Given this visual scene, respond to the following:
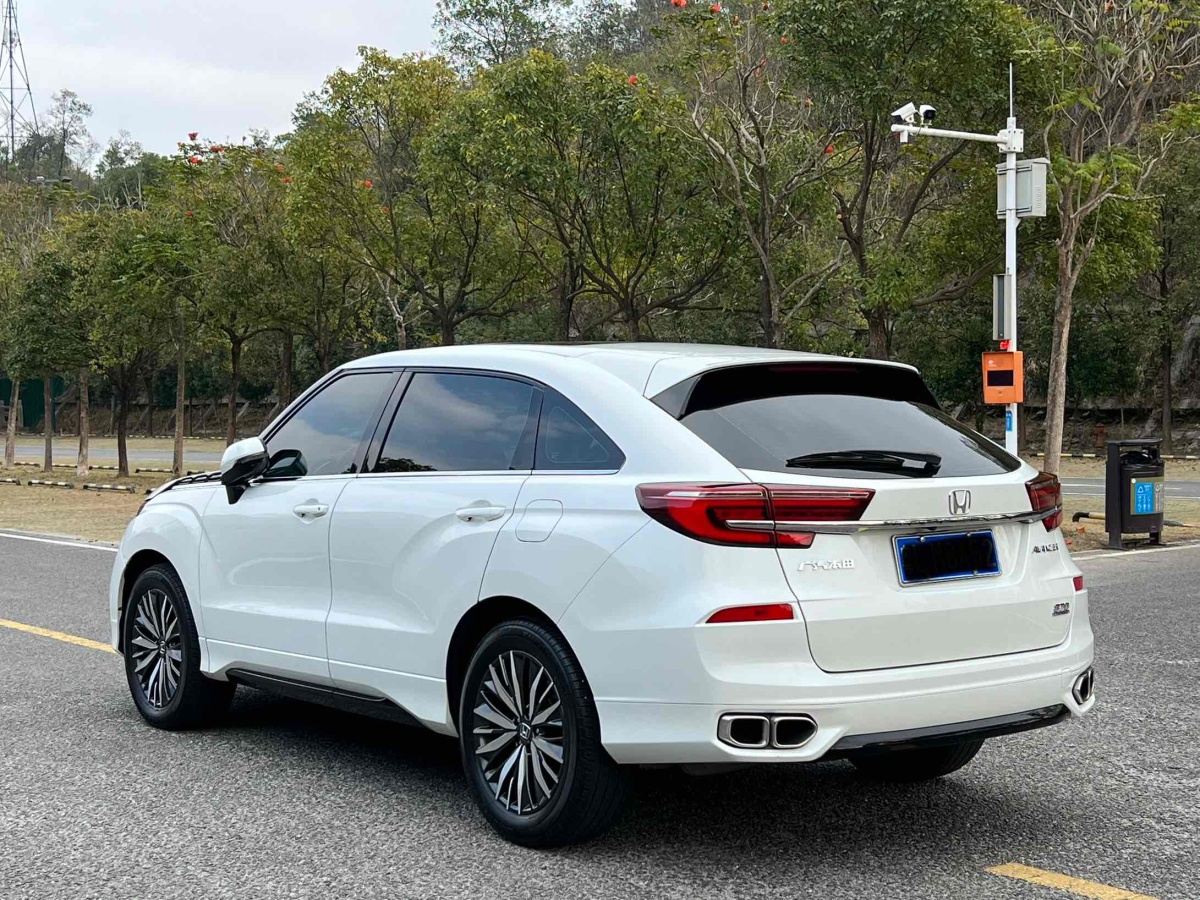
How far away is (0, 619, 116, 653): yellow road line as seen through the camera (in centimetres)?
902

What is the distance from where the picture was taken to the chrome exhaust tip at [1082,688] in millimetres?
4738

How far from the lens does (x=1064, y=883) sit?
419cm

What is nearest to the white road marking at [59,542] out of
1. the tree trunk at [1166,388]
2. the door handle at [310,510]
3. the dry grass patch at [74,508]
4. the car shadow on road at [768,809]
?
the dry grass patch at [74,508]

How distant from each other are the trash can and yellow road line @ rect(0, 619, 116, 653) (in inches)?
448

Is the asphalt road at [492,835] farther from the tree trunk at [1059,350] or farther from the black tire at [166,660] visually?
the tree trunk at [1059,350]

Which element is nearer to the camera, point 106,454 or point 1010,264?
point 1010,264

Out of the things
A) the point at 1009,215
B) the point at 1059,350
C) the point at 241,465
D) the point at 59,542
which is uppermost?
the point at 1009,215

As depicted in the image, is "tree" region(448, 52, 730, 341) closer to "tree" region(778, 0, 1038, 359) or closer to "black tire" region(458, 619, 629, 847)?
"tree" region(778, 0, 1038, 359)

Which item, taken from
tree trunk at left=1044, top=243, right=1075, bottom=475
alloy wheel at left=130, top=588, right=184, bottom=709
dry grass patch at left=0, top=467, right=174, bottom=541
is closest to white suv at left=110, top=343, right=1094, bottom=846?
alloy wheel at left=130, top=588, right=184, bottom=709

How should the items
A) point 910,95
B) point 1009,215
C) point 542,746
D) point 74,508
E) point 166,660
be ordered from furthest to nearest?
point 74,508, point 910,95, point 1009,215, point 166,660, point 542,746

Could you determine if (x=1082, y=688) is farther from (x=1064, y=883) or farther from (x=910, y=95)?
(x=910, y=95)

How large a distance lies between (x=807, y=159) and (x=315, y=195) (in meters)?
10.2

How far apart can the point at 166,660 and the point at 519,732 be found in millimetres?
2639

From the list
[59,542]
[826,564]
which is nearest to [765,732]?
[826,564]
